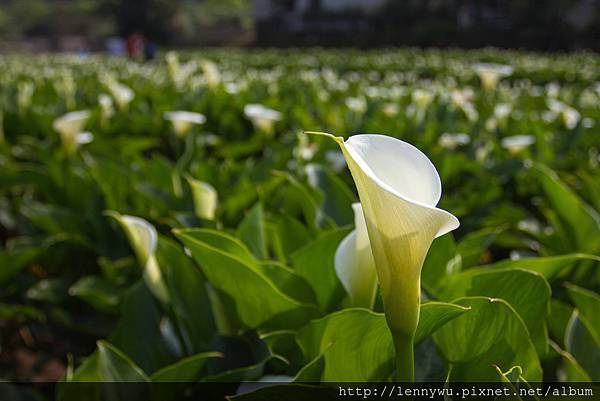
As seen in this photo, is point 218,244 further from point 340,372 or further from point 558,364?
point 558,364

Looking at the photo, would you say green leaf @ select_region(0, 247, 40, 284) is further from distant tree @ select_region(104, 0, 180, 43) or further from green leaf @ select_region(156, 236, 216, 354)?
distant tree @ select_region(104, 0, 180, 43)

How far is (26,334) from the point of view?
1.81 meters

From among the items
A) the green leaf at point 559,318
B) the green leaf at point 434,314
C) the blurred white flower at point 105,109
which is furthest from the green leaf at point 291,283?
the blurred white flower at point 105,109

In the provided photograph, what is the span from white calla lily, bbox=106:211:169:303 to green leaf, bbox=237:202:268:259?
0.14m

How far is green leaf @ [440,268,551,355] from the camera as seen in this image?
27.9 inches

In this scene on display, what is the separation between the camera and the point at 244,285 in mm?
764

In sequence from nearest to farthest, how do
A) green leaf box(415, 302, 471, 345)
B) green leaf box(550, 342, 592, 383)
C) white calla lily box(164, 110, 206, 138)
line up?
1. green leaf box(415, 302, 471, 345)
2. green leaf box(550, 342, 592, 383)
3. white calla lily box(164, 110, 206, 138)

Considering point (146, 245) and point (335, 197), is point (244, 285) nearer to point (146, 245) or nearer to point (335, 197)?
point (146, 245)

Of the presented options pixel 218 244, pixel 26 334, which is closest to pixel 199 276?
pixel 218 244

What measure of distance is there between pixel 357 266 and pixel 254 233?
33 centimetres

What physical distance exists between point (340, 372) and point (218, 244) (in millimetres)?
246

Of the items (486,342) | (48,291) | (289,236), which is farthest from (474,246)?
(48,291)

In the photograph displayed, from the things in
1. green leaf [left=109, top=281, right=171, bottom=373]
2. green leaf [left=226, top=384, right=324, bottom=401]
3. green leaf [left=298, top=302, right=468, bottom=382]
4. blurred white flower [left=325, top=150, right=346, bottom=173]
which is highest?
green leaf [left=298, top=302, right=468, bottom=382]

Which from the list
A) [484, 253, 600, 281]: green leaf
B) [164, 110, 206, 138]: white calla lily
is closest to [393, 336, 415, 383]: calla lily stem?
[484, 253, 600, 281]: green leaf
